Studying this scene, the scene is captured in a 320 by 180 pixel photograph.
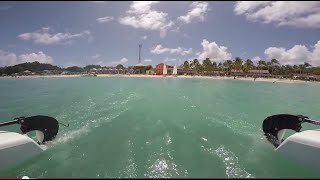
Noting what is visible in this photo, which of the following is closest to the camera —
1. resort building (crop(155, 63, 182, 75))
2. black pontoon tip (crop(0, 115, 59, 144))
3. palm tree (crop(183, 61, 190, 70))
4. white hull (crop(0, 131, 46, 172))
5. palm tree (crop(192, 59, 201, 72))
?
white hull (crop(0, 131, 46, 172))

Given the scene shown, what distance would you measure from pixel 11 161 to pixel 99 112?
9.36 meters

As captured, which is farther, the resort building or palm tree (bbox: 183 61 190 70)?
palm tree (bbox: 183 61 190 70)

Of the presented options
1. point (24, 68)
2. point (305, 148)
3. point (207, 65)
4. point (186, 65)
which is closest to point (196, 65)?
point (186, 65)

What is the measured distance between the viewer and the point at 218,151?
8836 mm

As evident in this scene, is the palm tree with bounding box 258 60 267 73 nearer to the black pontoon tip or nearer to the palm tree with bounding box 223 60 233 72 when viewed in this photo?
the palm tree with bounding box 223 60 233 72

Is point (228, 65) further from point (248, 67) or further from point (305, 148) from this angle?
point (305, 148)

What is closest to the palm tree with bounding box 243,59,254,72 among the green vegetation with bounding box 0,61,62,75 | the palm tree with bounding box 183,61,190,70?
the palm tree with bounding box 183,61,190,70

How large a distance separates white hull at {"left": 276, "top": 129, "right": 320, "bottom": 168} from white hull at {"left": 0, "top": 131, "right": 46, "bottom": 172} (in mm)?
8487

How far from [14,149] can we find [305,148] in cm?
899

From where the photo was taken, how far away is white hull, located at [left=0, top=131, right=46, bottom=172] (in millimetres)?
7594

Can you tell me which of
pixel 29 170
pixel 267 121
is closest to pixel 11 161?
pixel 29 170

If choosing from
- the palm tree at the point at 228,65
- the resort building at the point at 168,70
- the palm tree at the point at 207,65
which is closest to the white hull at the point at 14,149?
the resort building at the point at 168,70

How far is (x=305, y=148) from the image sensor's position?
26.8ft

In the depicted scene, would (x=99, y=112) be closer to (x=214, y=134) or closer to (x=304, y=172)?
(x=214, y=134)
